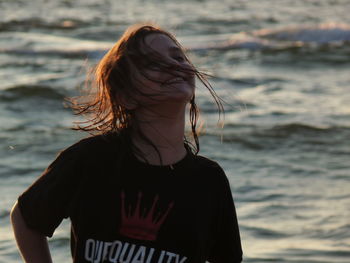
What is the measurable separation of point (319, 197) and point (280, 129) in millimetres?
2167

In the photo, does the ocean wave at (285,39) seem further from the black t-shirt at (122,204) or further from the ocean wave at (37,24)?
the black t-shirt at (122,204)

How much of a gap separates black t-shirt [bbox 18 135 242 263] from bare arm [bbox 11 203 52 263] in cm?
2

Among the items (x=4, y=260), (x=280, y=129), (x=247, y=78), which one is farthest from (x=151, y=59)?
(x=247, y=78)

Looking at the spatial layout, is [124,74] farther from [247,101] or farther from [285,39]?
[285,39]

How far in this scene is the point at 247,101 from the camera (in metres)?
9.55

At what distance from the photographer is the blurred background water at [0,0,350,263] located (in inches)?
221

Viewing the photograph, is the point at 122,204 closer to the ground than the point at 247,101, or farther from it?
farther from it

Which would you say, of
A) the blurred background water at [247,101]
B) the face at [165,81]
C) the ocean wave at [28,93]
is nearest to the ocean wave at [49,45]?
the blurred background water at [247,101]

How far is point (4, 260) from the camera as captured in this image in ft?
15.9

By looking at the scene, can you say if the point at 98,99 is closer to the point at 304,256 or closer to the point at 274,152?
the point at 304,256

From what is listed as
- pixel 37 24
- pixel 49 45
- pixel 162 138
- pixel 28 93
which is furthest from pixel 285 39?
pixel 162 138

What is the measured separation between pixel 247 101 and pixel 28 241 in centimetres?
717

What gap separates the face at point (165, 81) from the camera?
238 centimetres

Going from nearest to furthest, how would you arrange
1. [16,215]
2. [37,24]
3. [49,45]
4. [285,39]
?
1. [16,215]
2. [49,45]
3. [285,39]
4. [37,24]
